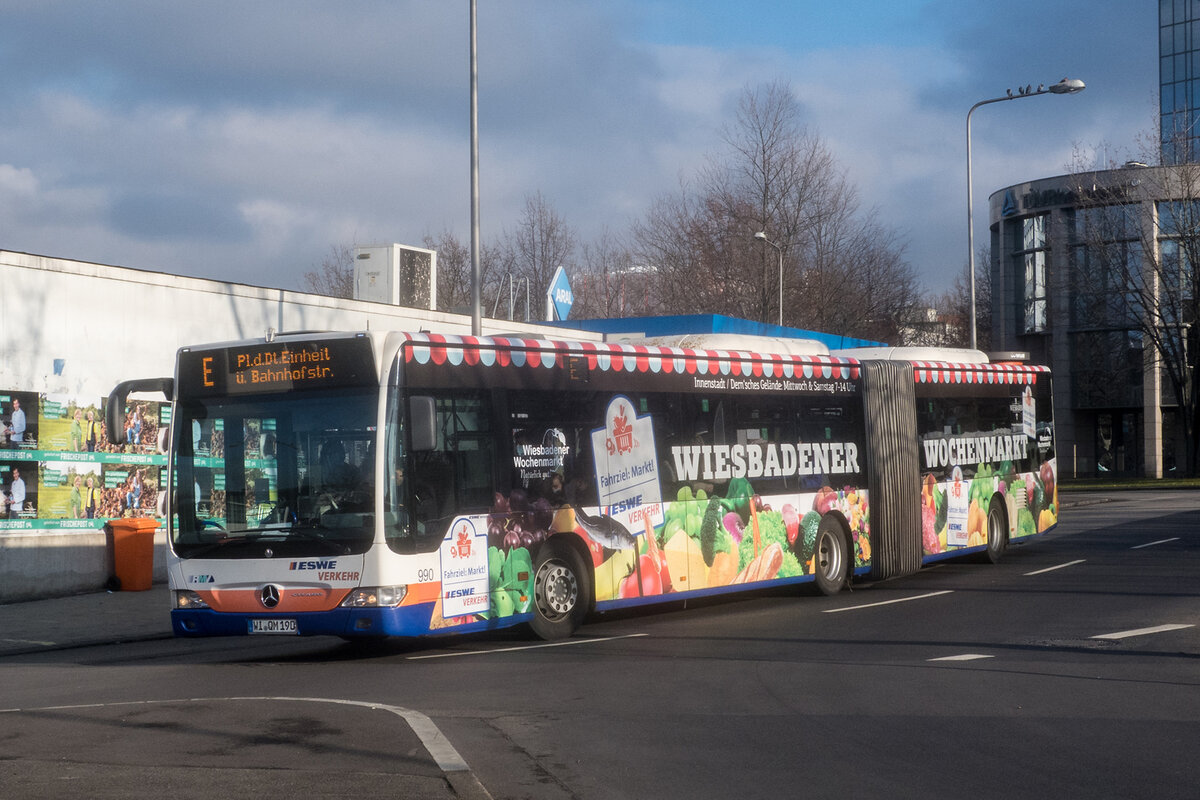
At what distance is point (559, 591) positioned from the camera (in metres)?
→ 13.0

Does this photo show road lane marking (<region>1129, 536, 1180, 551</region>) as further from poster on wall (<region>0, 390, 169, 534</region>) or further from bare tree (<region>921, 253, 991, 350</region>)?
bare tree (<region>921, 253, 991, 350</region>)

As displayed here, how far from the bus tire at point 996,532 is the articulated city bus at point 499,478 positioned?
3.29 m

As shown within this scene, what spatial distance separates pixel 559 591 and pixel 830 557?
5.17 meters

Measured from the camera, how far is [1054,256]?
6069 centimetres

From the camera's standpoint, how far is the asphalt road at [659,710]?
22.1 feet

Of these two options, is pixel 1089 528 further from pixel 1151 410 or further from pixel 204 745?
pixel 1151 410

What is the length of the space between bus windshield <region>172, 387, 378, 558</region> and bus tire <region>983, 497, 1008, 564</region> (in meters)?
12.1

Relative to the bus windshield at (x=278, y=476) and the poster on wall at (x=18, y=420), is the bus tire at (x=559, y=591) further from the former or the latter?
the poster on wall at (x=18, y=420)

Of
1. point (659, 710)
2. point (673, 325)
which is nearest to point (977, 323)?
point (673, 325)

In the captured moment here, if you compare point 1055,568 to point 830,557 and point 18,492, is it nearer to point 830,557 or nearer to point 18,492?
point 830,557

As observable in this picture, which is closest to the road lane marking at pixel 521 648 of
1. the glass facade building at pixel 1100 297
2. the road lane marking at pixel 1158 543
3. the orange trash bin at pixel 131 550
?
the orange trash bin at pixel 131 550

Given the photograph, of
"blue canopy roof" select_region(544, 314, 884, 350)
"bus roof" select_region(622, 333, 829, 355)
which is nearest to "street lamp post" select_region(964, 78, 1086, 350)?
"blue canopy roof" select_region(544, 314, 884, 350)

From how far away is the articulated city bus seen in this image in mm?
11352

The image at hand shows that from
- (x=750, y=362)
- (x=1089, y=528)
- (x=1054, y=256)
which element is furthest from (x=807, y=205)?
(x=750, y=362)
